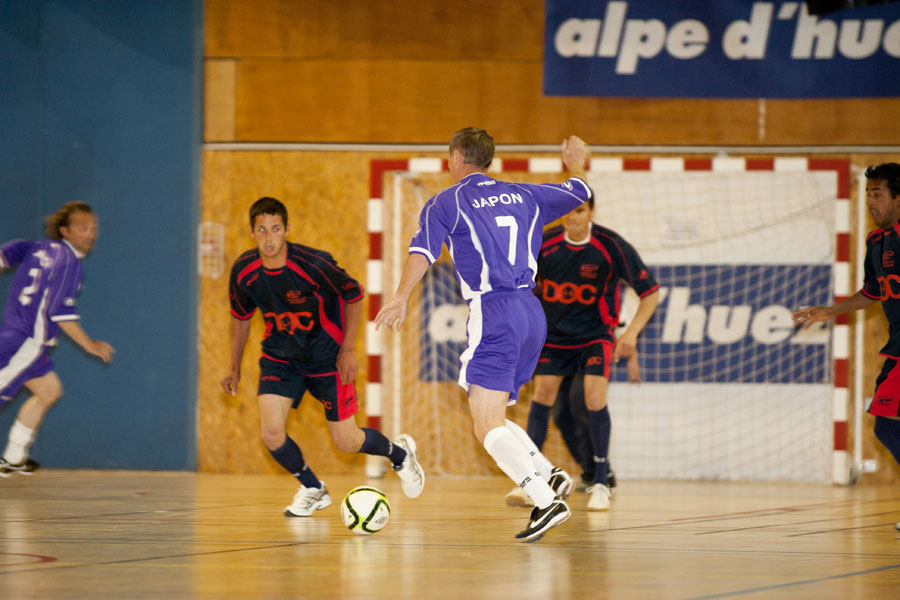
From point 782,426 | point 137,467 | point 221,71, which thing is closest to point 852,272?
point 782,426

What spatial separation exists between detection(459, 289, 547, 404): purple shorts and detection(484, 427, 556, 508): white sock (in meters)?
0.26

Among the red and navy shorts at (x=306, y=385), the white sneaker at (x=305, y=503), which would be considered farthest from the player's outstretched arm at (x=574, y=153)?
the white sneaker at (x=305, y=503)

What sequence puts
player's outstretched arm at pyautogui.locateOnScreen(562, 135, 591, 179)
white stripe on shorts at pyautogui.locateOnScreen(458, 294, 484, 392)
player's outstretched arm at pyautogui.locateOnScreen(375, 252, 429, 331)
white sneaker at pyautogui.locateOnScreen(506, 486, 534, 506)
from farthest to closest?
white sneaker at pyautogui.locateOnScreen(506, 486, 534, 506) < player's outstretched arm at pyautogui.locateOnScreen(562, 135, 591, 179) < white stripe on shorts at pyautogui.locateOnScreen(458, 294, 484, 392) < player's outstretched arm at pyautogui.locateOnScreen(375, 252, 429, 331)

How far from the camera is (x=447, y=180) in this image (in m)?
11.0

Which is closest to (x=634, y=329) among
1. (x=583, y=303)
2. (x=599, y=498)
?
(x=583, y=303)

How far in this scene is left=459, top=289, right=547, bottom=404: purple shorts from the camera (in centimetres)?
596

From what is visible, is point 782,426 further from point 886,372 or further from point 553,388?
point 886,372

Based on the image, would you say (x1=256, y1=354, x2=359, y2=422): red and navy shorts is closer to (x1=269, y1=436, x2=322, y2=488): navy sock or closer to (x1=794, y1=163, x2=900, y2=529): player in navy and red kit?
(x1=269, y1=436, x2=322, y2=488): navy sock

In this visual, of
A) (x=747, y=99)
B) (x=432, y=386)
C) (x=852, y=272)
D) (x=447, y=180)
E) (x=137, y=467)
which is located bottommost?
(x=137, y=467)

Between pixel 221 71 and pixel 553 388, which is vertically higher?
pixel 221 71

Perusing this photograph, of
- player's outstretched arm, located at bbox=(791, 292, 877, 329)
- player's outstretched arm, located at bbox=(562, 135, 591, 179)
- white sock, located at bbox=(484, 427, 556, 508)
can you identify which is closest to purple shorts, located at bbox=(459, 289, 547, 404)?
white sock, located at bbox=(484, 427, 556, 508)

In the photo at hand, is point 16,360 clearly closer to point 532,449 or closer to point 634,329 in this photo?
point 634,329

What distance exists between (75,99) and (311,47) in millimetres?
A: 2338

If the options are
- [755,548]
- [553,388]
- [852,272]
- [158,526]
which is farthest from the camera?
[852,272]
